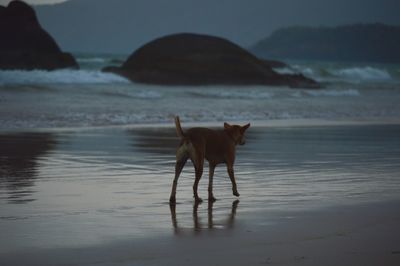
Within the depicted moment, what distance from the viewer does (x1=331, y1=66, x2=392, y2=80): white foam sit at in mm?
85688

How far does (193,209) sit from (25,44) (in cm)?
5852

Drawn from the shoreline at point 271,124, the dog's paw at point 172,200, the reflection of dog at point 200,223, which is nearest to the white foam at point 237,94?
the shoreline at point 271,124

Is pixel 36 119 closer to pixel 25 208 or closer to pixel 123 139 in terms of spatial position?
pixel 123 139

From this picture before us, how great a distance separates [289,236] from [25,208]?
9.91 feet

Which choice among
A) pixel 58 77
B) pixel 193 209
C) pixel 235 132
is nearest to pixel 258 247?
pixel 193 209

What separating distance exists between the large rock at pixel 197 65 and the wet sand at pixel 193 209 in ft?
109

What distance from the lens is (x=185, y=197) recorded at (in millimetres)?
9812

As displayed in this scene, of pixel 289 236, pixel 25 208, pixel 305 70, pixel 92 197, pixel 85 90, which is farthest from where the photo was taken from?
pixel 305 70

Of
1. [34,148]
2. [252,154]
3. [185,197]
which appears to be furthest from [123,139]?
[185,197]

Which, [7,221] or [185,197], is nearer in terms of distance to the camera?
[7,221]

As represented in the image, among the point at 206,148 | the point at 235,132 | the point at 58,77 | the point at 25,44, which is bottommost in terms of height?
the point at 206,148

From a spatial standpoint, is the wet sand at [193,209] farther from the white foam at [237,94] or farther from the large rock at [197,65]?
the large rock at [197,65]

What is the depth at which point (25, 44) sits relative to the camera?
6531cm

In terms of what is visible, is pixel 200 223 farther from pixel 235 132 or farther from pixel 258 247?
pixel 235 132
